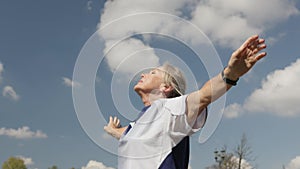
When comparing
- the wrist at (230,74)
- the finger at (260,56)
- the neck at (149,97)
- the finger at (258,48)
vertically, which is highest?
the neck at (149,97)

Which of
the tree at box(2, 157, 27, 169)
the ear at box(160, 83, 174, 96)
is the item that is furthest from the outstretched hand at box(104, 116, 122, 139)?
the tree at box(2, 157, 27, 169)

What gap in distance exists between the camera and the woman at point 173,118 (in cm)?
279

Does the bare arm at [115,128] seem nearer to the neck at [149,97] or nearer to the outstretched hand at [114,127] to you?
the outstretched hand at [114,127]

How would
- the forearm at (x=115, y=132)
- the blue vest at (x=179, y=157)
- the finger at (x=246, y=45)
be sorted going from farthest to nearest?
1. the forearm at (x=115, y=132)
2. the blue vest at (x=179, y=157)
3. the finger at (x=246, y=45)

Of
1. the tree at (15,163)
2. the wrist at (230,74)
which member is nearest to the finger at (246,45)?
the wrist at (230,74)

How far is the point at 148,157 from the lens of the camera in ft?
10.6

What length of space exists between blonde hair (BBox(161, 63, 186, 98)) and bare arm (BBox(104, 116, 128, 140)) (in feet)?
3.14

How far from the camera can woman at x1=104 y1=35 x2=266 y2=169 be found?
2.79m

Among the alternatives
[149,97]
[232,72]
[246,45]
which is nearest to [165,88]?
[149,97]

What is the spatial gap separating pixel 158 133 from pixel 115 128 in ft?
4.85

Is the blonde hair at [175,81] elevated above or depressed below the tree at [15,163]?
below

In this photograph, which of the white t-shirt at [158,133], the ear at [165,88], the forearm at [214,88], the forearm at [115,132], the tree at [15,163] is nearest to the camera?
the forearm at [214,88]

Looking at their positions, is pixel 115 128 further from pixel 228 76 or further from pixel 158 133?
pixel 228 76

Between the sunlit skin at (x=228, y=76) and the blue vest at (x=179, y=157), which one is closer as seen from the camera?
the sunlit skin at (x=228, y=76)
